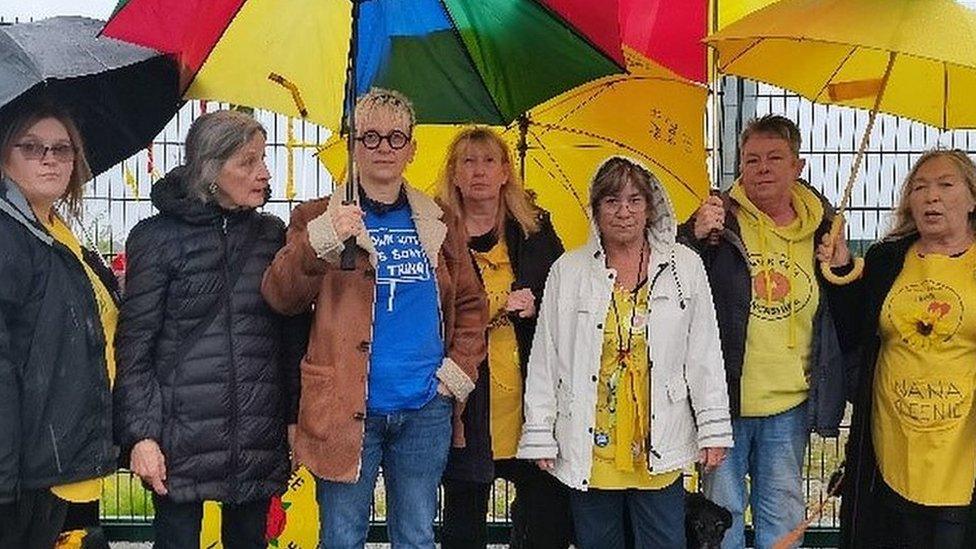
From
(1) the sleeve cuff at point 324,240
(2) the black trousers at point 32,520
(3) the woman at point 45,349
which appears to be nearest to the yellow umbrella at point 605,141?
(1) the sleeve cuff at point 324,240

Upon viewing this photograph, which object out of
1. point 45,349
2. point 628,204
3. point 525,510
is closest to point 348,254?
point 45,349

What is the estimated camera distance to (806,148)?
6.44m

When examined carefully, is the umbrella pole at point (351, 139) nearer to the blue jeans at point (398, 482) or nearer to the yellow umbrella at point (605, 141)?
the blue jeans at point (398, 482)

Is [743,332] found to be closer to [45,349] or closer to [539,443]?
[539,443]

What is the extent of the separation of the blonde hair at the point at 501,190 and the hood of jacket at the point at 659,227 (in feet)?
1.26

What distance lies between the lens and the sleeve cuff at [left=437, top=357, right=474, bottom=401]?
4.34 metres

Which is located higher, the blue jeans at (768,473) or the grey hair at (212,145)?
the grey hair at (212,145)

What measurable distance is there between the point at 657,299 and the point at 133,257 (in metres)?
1.84

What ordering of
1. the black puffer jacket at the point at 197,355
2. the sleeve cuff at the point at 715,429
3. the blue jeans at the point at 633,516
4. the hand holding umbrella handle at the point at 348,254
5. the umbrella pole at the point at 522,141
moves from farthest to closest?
the umbrella pole at the point at 522,141 < the blue jeans at the point at 633,516 < the sleeve cuff at the point at 715,429 < the black puffer jacket at the point at 197,355 < the hand holding umbrella handle at the point at 348,254

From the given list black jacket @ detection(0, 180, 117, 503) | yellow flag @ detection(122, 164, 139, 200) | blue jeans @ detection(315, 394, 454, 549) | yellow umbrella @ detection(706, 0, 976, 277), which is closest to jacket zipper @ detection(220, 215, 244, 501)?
blue jeans @ detection(315, 394, 454, 549)

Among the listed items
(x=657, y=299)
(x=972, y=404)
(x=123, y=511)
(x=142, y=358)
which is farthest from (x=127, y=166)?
(x=972, y=404)

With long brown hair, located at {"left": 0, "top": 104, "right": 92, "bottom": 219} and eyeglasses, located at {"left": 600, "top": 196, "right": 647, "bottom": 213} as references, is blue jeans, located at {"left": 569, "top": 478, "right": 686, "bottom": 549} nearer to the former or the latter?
eyeglasses, located at {"left": 600, "top": 196, "right": 647, "bottom": 213}

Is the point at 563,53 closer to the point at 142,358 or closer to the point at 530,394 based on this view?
the point at 530,394

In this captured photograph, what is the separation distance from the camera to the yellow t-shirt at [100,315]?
392cm
